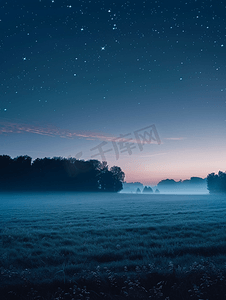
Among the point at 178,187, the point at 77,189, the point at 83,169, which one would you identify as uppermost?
the point at 83,169

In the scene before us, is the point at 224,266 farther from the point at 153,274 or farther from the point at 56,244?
the point at 56,244

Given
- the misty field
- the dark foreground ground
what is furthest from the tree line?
the dark foreground ground

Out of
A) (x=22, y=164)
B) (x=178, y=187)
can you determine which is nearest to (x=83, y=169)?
(x=22, y=164)

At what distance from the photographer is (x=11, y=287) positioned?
420 centimetres

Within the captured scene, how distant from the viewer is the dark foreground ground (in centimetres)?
387

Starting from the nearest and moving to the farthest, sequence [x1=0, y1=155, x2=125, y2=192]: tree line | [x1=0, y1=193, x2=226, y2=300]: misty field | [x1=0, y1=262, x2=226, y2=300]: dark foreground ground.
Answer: [x1=0, y1=262, x2=226, y2=300]: dark foreground ground → [x1=0, y1=193, x2=226, y2=300]: misty field → [x1=0, y1=155, x2=125, y2=192]: tree line

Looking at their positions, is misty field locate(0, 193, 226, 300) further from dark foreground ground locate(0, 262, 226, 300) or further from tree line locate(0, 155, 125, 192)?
tree line locate(0, 155, 125, 192)

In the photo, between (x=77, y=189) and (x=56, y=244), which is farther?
(x=77, y=189)

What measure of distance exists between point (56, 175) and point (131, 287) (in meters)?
79.6

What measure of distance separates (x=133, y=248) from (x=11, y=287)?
422cm

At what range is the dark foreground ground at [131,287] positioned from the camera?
387 centimetres

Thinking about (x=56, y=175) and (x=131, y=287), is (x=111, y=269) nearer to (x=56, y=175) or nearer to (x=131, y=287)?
(x=131, y=287)

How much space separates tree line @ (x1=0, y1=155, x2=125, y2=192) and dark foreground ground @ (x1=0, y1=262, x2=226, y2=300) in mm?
73632

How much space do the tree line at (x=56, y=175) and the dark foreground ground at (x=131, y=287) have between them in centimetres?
7363
